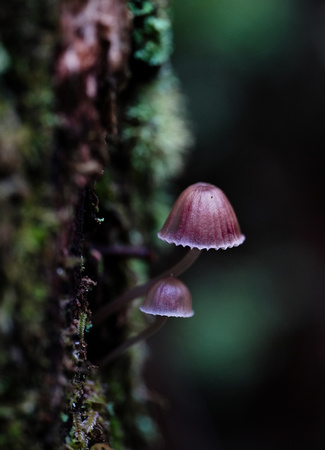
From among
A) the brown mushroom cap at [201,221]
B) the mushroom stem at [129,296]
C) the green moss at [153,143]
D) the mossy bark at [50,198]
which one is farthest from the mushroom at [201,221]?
the green moss at [153,143]

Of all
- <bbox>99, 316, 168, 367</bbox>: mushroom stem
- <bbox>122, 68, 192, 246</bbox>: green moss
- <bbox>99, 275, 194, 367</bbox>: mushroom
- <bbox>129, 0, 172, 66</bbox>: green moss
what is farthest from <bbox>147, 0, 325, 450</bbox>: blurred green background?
<bbox>99, 275, 194, 367</bbox>: mushroom

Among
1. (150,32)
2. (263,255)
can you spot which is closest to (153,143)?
(150,32)

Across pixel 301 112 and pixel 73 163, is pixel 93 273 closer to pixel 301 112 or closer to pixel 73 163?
pixel 73 163

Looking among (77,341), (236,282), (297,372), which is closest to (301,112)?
(236,282)

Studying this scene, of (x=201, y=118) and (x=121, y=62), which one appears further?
(x=201, y=118)

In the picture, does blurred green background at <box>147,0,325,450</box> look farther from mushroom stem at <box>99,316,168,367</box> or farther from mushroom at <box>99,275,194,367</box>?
mushroom at <box>99,275,194,367</box>

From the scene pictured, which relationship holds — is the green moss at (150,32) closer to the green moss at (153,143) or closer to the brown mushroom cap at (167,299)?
the green moss at (153,143)
